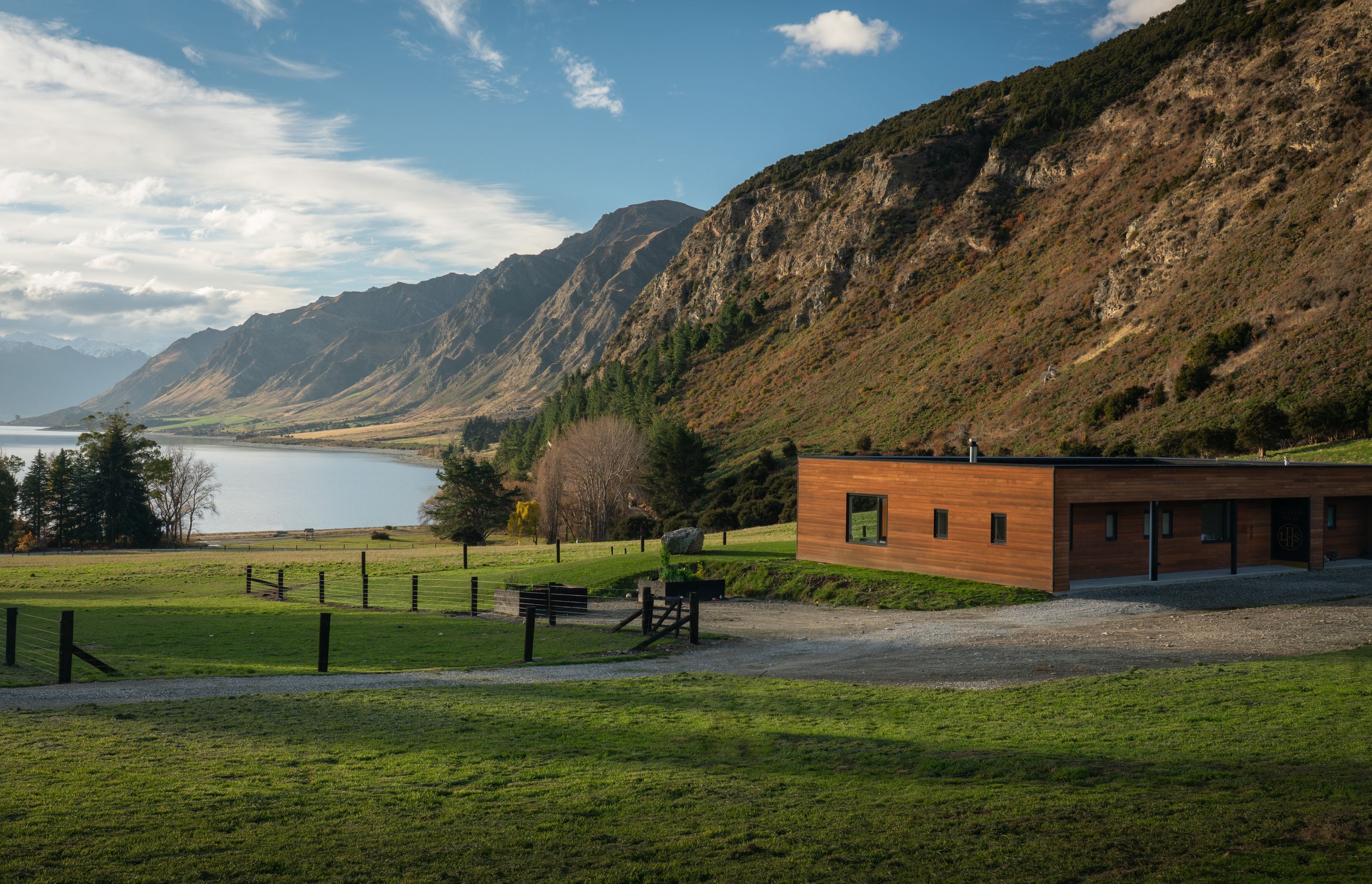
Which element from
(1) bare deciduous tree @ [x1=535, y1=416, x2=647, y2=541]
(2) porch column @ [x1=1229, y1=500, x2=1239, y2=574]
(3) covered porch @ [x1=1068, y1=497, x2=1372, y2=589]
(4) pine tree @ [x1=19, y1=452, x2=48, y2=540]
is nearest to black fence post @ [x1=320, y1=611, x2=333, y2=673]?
(3) covered porch @ [x1=1068, y1=497, x2=1372, y2=589]

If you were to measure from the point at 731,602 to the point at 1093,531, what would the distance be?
38.7 feet

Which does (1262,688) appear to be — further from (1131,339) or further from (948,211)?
(948,211)

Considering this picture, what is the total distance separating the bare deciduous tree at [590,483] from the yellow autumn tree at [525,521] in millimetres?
1905

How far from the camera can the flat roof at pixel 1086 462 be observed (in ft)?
99.5

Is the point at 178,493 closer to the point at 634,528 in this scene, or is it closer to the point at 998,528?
the point at 634,528

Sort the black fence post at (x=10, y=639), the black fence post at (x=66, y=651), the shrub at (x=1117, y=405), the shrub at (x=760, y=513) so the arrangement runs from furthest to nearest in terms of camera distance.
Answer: the shrub at (x=760, y=513)
the shrub at (x=1117, y=405)
the black fence post at (x=10, y=639)
the black fence post at (x=66, y=651)

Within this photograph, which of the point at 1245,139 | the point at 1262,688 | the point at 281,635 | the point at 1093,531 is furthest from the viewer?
the point at 1245,139

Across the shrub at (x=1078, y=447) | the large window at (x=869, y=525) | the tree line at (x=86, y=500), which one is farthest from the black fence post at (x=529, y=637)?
the tree line at (x=86, y=500)

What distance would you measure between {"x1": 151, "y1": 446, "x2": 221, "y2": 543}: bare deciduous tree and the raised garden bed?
253ft

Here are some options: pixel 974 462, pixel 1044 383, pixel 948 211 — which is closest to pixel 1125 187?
pixel 948 211

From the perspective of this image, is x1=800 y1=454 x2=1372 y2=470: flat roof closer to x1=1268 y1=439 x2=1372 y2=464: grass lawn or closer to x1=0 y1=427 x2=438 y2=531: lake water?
x1=1268 y1=439 x2=1372 y2=464: grass lawn

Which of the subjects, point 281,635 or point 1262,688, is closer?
point 1262,688

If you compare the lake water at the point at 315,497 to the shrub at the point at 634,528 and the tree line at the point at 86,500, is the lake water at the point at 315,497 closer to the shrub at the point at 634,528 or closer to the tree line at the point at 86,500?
A: the tree line at the point at 86,500

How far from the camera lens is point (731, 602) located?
30328 millimetres
